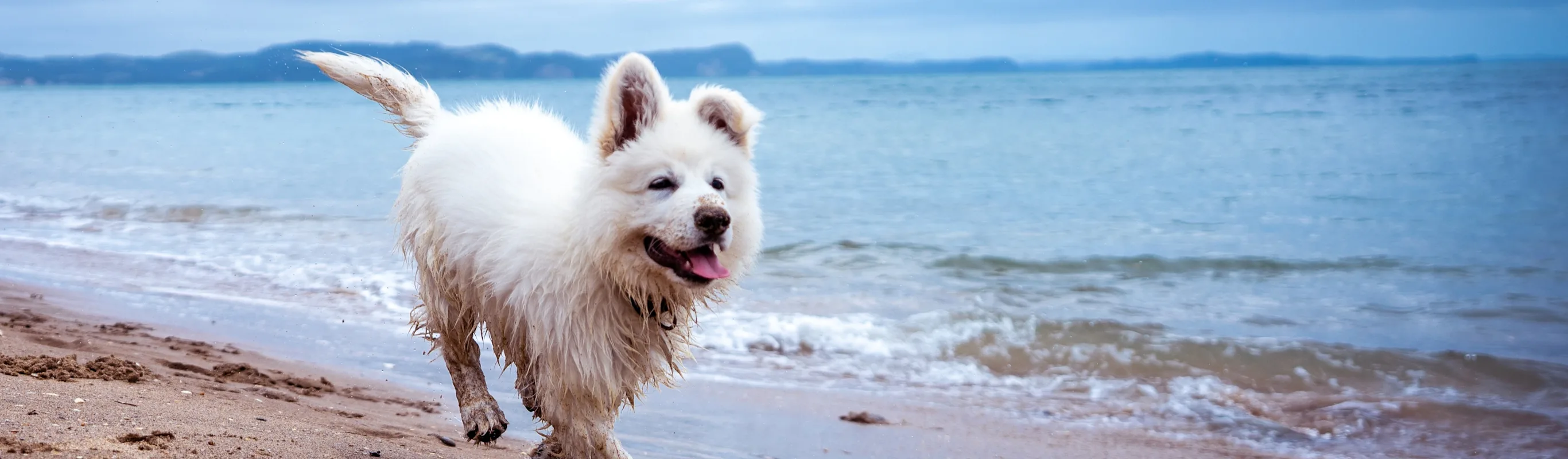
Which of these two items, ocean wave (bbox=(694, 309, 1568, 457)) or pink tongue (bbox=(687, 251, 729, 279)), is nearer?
pink tongue (bbox=(687, 251, 729, 279))

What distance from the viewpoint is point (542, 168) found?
4.22m

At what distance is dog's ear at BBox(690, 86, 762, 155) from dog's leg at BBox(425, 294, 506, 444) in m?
1.28

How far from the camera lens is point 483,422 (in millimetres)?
4477

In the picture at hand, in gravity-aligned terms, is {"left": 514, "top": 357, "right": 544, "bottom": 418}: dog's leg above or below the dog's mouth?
below

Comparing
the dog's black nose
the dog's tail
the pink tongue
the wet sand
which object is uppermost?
the dog's tail

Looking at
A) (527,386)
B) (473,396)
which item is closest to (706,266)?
(527,386)

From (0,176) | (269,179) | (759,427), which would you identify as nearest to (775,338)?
(759,427)

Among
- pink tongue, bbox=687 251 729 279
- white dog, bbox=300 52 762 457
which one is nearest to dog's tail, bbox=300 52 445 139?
white dog, bbox=300 52 762 457

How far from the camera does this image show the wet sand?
400 cm

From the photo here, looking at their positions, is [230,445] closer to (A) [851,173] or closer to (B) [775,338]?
(B) [775,338]

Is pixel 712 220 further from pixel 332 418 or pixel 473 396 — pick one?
pixel 332 418

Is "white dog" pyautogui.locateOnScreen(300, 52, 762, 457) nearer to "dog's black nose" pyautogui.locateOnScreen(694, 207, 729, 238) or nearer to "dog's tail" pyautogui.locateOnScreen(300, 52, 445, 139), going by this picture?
"dog's black nose" pyautogui.locateOnScreen(694, 207, 729, 238)

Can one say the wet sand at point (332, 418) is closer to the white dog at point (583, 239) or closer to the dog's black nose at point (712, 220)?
the white dog at point (583, 239)

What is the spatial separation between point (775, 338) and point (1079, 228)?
6.81 meters
